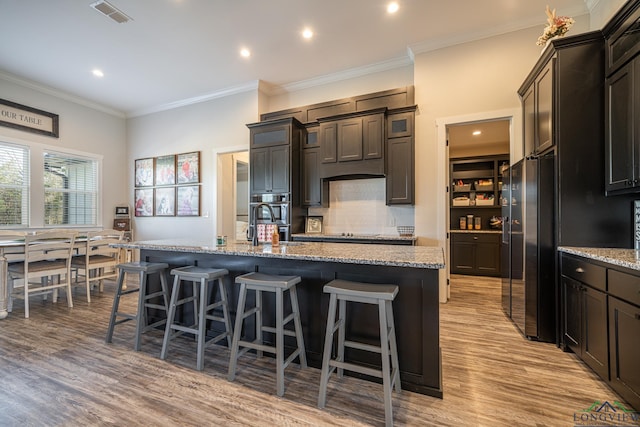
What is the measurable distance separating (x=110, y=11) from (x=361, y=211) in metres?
3.98

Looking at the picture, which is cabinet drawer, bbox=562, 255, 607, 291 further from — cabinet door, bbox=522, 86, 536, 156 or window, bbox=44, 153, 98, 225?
window, bbox=44, 153, 98, 225

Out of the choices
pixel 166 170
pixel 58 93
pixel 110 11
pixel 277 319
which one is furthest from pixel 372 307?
pixel 58 93

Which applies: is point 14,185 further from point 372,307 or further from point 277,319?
point 372,307

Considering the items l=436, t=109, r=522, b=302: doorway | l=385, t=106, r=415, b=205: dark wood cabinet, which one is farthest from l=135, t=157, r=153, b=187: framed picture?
l=436, t=109, r=522, b=302: doorway

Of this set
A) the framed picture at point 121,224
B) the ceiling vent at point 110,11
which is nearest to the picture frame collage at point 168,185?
the framed picture at point 121,224

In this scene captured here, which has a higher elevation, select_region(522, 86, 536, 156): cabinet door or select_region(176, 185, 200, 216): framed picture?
select_region(522, 86, 536, 156): cabinet door

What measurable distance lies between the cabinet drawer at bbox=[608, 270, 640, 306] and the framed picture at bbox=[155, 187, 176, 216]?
20.8 feet

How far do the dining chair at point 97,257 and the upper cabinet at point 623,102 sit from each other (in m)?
5.27

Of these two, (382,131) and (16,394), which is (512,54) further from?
(16,394)

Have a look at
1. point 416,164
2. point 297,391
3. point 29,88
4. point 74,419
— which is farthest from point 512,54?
point 29,88

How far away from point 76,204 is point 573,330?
25.5 ft

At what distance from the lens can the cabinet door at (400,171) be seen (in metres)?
3.93

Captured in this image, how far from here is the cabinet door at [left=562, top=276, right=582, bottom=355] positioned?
7.35 ft

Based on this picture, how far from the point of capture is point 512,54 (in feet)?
11.6
